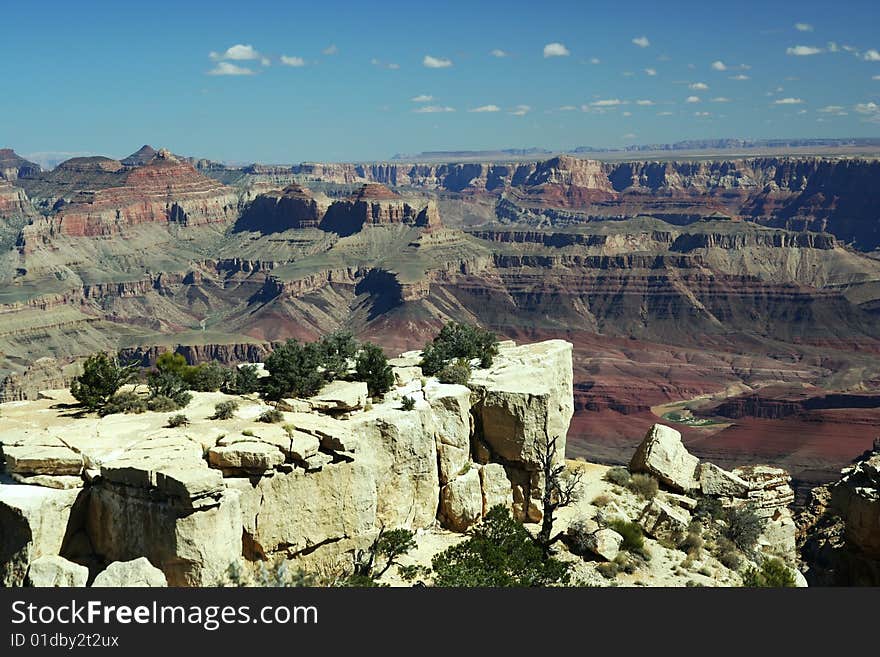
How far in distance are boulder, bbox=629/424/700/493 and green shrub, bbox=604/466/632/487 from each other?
1.09 metres

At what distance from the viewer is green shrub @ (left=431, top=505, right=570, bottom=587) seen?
84.6 feet

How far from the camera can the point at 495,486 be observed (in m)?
32.0

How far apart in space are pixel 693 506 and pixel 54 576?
25.2 m

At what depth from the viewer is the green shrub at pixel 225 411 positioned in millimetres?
29013

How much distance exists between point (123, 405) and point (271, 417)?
583 centimetres

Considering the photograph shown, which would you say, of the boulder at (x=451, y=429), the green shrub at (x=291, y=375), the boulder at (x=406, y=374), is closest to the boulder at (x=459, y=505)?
the boulder at (x=451, y=429)

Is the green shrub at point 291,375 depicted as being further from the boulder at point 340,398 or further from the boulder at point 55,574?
the boulder at point 55,574

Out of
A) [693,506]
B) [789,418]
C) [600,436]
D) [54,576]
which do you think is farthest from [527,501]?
[789,418]

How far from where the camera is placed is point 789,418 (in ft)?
402

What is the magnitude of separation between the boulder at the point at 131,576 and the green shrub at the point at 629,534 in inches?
656

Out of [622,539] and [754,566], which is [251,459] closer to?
[622,539]

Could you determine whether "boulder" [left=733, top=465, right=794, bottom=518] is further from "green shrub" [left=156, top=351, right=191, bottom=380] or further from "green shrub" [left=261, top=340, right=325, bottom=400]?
"green shrub" [left=156, top=351, right=191, bottom=380]

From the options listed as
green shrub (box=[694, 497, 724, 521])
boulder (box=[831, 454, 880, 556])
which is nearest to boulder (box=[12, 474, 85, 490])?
green shrub (box=[694, 497, 724, 521])

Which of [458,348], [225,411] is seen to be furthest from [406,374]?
[225,411]
